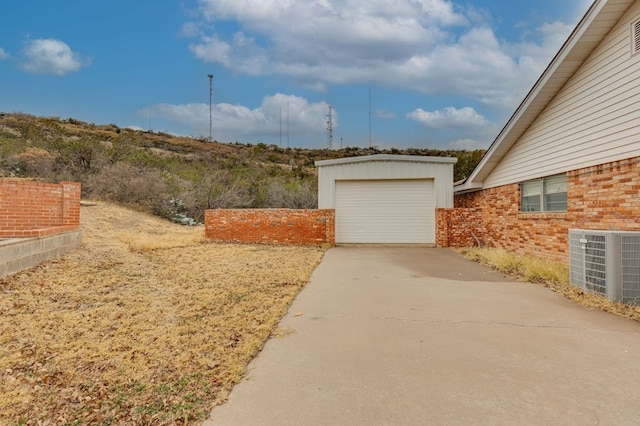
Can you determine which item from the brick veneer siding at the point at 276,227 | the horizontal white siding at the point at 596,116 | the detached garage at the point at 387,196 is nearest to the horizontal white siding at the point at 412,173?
the detached garage at the point at 387,196

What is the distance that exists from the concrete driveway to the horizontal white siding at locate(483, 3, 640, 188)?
3.26 meters

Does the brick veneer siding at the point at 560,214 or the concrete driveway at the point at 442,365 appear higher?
the brick veneer siding at the point at 560,214

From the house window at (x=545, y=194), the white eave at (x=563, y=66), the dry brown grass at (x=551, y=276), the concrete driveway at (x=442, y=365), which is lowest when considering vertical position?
the concrete driveway at (x=442, y=365)

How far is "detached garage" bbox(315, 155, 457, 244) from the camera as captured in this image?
43.5 ft

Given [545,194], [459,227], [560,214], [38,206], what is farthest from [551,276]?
[38,206]

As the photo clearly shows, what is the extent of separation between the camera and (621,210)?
644 cm

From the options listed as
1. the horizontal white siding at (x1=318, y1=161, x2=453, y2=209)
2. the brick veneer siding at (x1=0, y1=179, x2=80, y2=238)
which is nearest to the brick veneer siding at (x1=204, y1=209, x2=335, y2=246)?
the horizontal white siding at (x1=318, y1=161, x2=453, y2=209)

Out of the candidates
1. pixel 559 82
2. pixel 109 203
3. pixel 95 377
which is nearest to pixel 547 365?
pixel 95 377

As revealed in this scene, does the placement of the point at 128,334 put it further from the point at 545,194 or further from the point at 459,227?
the point at 459,227

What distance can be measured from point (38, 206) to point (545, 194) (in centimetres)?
1193

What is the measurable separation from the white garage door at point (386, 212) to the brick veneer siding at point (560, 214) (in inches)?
37.5

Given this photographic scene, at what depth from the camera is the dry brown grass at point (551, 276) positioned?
498 centimetres

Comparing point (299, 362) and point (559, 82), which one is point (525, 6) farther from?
point (299, 362)

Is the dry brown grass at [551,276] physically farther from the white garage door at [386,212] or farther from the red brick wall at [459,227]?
the white garage door at [386,212]
